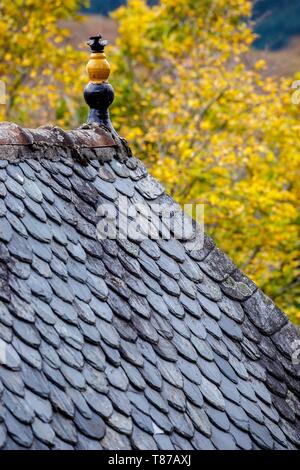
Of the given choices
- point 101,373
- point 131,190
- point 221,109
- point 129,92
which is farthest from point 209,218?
point 101,373

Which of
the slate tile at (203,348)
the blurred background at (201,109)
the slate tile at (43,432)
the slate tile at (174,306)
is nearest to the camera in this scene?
the slate tile at (43,432)

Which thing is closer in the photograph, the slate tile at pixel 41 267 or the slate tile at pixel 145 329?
the slate tile at pixel 41 267

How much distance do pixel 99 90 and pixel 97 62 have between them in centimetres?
26

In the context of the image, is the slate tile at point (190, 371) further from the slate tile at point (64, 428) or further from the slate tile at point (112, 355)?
the slate tile at point (64, 428)

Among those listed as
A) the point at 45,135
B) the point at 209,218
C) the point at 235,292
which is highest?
the point at 45,135

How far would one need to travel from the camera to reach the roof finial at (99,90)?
755cm

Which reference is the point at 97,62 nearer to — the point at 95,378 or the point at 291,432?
the point at 95,378

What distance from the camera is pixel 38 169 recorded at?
6.57 meters

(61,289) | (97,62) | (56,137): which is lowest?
(61,289)

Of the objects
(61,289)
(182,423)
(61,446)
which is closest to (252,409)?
(182,423)

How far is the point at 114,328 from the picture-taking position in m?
6.01

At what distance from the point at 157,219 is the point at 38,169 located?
1152mm

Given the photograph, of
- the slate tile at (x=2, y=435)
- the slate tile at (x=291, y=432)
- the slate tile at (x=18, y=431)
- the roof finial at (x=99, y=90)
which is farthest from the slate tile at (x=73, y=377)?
the roof finial at (x=99, y=90)

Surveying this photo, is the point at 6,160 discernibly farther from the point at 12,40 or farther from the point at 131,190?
the point at 12,40
